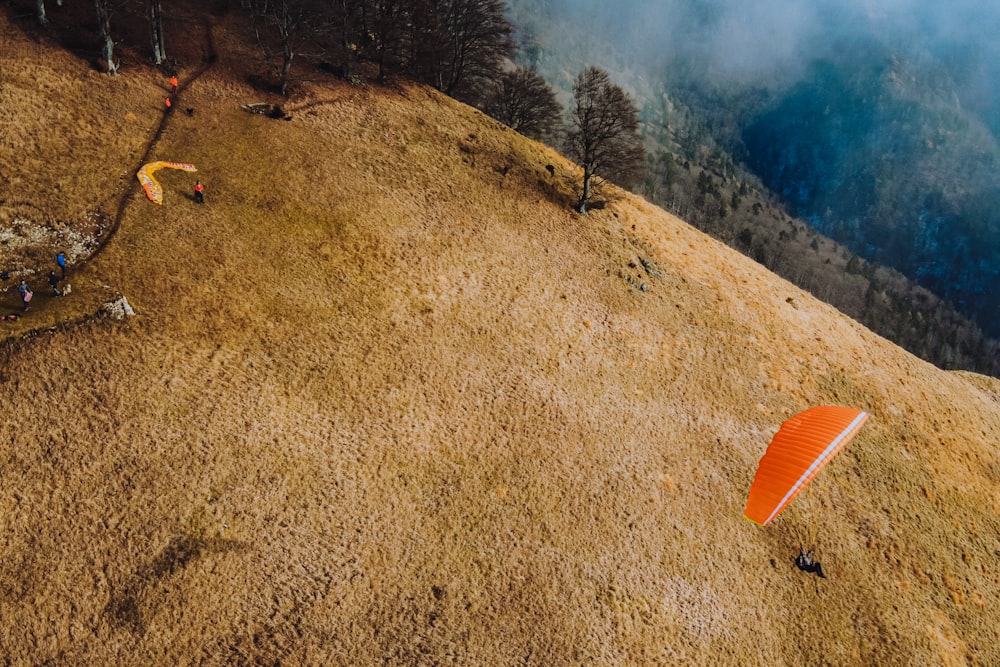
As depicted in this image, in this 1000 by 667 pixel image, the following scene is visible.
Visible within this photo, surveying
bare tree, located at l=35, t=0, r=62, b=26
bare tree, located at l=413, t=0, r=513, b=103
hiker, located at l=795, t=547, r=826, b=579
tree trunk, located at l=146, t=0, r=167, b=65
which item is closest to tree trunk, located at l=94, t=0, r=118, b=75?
tree trunk, located at l=146, t=0, r=167, b=65

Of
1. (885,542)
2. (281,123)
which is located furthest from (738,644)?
(281,123)

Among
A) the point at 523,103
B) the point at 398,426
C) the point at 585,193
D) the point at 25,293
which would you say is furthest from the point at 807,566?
the point at 523,103

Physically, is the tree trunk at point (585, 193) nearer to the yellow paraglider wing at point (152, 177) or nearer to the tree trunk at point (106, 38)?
the yellow paraglider wing at point (152, 177)

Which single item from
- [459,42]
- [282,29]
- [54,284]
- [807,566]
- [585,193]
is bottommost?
[807,566]

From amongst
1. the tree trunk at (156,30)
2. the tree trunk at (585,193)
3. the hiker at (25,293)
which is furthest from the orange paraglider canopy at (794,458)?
the tree trunk at (156,30)

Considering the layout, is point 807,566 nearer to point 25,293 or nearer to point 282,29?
point 25,293

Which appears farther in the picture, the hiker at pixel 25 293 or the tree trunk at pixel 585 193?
the tree trunk at pixel 585 193

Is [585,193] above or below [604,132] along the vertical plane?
below
